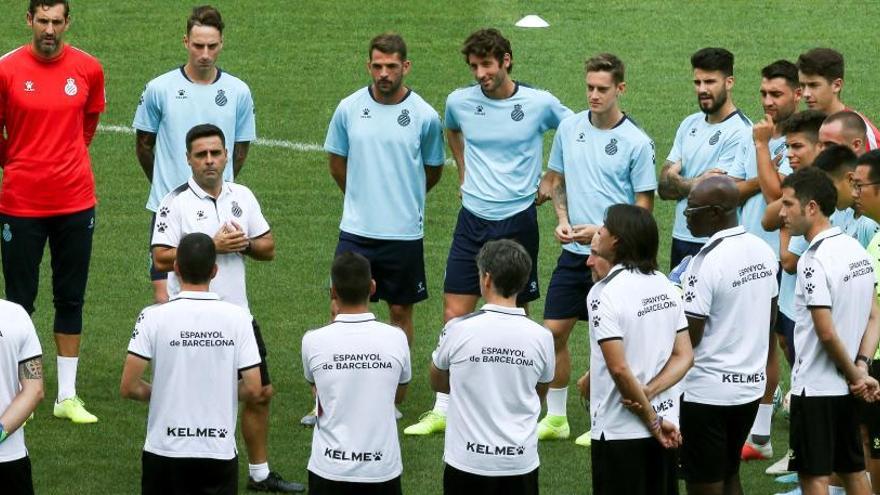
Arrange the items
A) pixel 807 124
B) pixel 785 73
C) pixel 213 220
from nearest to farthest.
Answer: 1. pixel 213 220
2. pixel 807 124
3. pixel 785 73

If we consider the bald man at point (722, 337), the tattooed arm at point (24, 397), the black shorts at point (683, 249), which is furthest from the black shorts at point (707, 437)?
the tattooed arm at point (24, 397)

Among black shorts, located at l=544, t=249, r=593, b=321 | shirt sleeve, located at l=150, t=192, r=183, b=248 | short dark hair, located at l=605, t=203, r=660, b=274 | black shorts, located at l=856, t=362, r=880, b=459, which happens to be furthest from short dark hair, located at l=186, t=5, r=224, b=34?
black shorts, located at l=856, t=362, r=880, b=459

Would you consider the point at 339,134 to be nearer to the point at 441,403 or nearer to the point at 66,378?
the point at 441,403

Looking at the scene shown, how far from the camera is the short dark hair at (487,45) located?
10.4 meters

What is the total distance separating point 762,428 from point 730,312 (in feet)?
7.07

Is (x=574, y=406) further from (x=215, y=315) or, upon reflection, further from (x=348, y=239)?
(x=215, y=315)

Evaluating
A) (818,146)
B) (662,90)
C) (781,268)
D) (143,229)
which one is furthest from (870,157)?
(662,90)

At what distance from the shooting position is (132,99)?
62.3 ft

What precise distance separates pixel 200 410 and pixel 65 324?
344cm

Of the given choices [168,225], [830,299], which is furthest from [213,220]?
[830,299]

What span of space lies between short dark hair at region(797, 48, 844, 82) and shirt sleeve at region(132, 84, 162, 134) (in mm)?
4225

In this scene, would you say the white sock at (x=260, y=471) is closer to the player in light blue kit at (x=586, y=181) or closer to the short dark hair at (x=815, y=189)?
the player in light blue kit at (x=586, y=181)

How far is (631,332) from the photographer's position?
7555 millimetres

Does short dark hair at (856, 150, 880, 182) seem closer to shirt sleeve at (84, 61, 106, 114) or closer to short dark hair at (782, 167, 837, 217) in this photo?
short dark hair at (782, 167, 837, 217)
